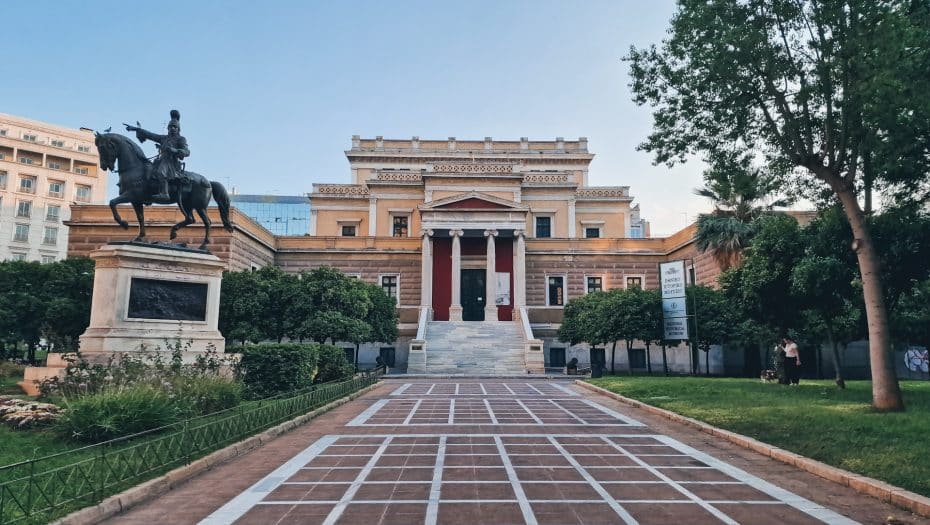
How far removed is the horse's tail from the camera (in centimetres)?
1692

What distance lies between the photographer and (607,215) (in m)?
48.4

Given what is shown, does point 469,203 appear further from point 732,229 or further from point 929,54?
point 929,54

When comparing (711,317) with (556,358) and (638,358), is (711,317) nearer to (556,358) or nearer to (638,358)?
(638,358)

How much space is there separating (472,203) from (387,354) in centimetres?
1131

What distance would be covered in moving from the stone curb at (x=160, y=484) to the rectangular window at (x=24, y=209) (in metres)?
71.9

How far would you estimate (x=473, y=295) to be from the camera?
41.1m

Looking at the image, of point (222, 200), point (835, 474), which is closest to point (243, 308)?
point (222, 200)

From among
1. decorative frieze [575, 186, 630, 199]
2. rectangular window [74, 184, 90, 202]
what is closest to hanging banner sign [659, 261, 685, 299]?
decorative frieze [575, 186, 630, 199]

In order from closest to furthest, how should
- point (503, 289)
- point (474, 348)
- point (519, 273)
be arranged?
point (474, 348), point (519, 273), point (503, 289)

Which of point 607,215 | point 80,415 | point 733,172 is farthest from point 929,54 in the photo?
point 607,215

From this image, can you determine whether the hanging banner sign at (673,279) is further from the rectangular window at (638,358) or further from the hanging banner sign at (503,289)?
the hanging banner sign at (503,289)

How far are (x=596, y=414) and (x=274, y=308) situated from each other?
16841 millimetres

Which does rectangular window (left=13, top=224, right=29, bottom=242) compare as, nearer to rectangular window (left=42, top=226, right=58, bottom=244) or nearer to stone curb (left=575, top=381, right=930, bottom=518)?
rectangular window (left=42, top=226, right=58, bottom=244)

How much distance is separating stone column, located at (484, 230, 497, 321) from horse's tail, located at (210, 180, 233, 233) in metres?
22.4
